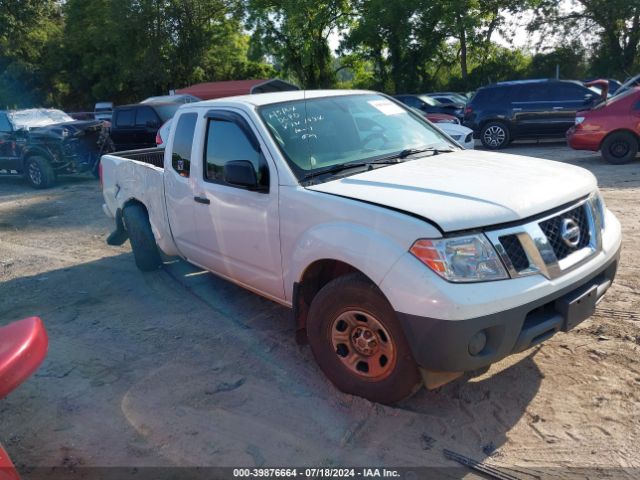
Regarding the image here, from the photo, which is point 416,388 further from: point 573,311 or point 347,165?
point 347,165

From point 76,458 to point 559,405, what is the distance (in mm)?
2702

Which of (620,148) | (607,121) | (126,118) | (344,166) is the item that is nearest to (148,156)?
(344,166)

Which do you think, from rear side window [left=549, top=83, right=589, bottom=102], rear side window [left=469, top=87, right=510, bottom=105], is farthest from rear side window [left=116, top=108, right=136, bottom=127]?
rear side window [left=549, top=83, right=589, bottom=102]

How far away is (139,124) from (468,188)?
1286cm

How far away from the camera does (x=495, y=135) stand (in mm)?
14844

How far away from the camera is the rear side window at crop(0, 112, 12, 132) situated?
13.5 meters

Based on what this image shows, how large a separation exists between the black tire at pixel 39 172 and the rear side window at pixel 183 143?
9.32 meters

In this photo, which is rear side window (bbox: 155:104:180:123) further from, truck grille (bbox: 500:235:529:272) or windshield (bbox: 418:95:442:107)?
truck grille (bbox: 500:235:529:272)

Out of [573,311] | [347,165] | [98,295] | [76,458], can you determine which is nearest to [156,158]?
[98,295]

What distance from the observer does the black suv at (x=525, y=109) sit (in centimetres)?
1404

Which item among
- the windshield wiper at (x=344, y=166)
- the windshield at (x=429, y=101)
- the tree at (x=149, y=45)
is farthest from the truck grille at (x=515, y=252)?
the tree at (x=149, y=45)

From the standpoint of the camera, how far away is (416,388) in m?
3.18

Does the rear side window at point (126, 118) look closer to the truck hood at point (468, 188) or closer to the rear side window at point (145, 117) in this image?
the rear side window at point (145, 117)

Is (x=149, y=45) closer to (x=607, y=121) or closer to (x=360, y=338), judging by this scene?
(x=607, y=121)
